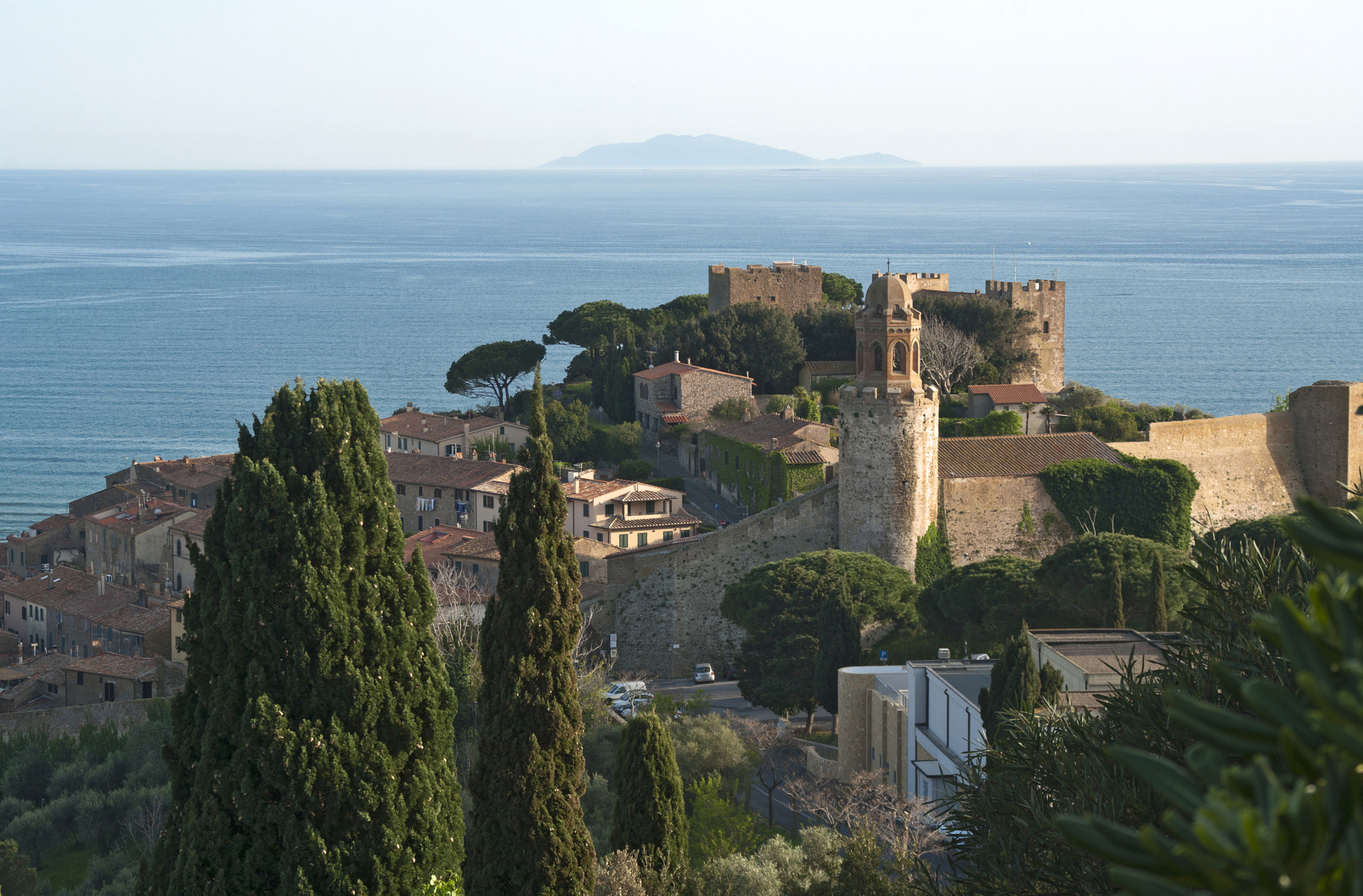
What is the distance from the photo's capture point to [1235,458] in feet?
104

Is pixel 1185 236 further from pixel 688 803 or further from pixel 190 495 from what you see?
pixel 688 803

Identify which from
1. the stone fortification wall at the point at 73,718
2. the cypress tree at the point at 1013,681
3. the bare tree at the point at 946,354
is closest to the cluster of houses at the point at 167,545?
the stone fortification wall at the point at 73,718

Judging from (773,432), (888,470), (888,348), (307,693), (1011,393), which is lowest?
(773,432)

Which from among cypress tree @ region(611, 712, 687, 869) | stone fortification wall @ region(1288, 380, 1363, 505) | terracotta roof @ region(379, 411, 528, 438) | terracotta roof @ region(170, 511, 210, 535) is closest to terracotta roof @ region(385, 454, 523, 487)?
terracotta roof @ region(379, 411, 528, 438)

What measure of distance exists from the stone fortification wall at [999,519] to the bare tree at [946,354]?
36.1ft

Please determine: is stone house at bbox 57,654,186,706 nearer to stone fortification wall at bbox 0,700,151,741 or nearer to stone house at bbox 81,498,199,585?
stone fortification wall at bbox 0,700,151,741

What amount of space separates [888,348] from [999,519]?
4.73 metres

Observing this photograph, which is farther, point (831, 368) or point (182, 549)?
point (831, 368)

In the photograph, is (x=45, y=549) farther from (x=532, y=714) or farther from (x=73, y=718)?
(x=532, y=714)

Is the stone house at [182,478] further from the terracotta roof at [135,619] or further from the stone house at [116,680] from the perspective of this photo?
the stone house at [116,680]

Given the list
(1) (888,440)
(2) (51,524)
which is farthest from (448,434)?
(1) (888,440)

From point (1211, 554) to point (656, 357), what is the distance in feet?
126

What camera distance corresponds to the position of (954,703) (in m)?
18.3

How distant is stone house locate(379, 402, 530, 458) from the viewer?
44.6m
